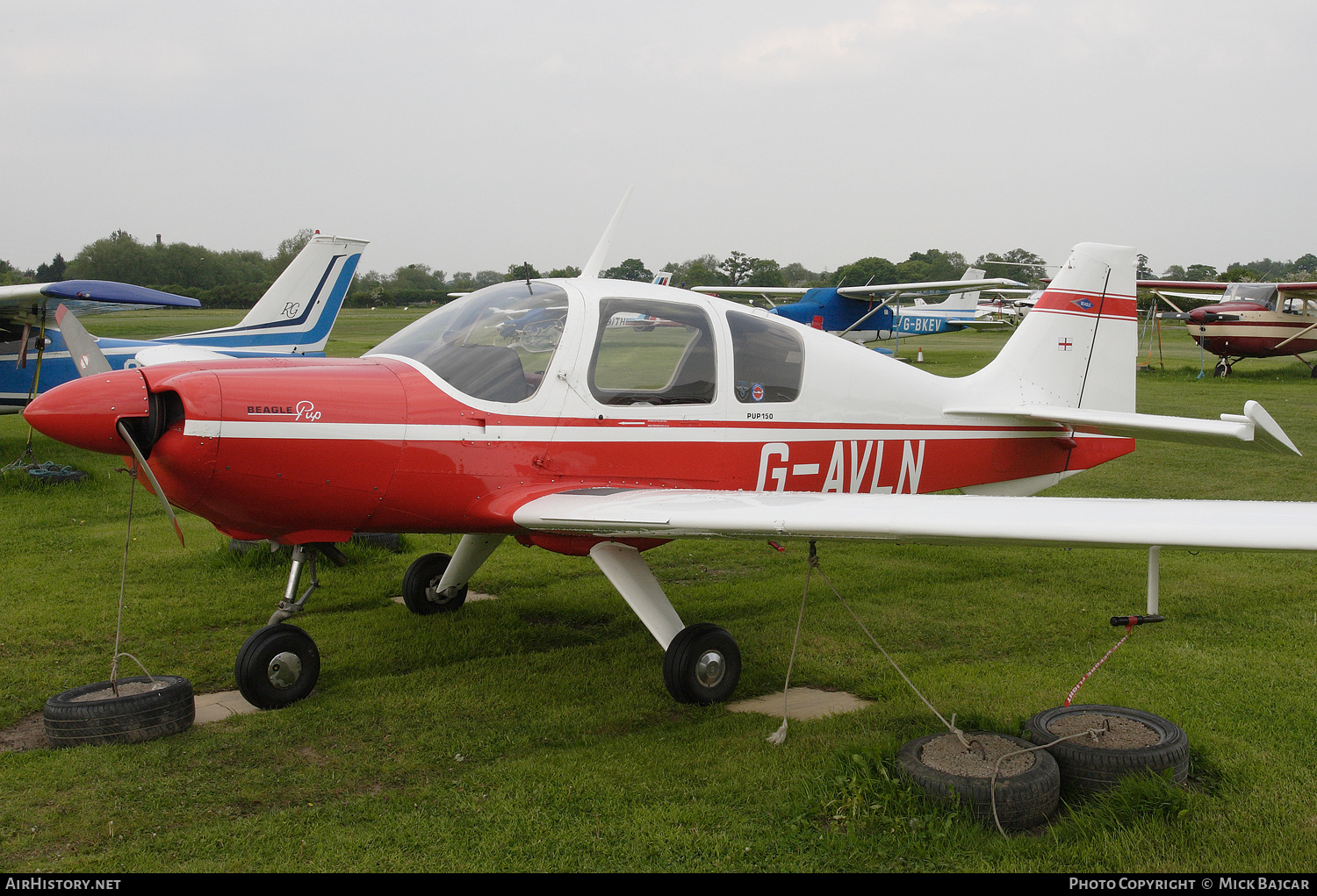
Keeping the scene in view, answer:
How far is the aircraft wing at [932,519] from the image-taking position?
327cm

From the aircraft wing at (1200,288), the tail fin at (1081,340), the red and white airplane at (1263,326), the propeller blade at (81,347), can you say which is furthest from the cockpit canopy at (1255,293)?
Answer: the propeller blade at (81,347)

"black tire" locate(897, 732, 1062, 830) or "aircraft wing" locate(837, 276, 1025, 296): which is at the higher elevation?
"aircraft wing" locate(837, 276, 1025, 296)

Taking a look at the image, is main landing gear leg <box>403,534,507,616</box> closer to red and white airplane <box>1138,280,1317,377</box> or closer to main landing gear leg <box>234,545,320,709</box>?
main landing gear leg <box>234,545,320,709</box>

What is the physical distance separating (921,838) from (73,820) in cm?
313

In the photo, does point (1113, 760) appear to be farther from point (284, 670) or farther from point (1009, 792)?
point (284, 670)

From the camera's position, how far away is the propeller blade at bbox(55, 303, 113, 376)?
416cm

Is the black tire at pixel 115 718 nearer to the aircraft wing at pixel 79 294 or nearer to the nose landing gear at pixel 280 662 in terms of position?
the nose landing gear at pixel 280 662

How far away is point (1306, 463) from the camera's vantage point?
11484 millimetres

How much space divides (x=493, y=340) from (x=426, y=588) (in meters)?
2.22

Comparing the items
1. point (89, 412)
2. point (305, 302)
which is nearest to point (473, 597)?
point (89, 412)

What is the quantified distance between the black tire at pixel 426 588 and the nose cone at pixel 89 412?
262cm

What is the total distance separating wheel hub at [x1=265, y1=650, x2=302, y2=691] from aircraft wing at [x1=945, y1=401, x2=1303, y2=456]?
4349 millimetres

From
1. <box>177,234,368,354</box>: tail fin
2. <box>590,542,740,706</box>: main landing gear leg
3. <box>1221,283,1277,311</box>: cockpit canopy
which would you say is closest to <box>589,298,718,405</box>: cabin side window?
<box>590,542,740,706</box>: main landing gear leg

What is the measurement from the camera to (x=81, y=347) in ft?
13.8
